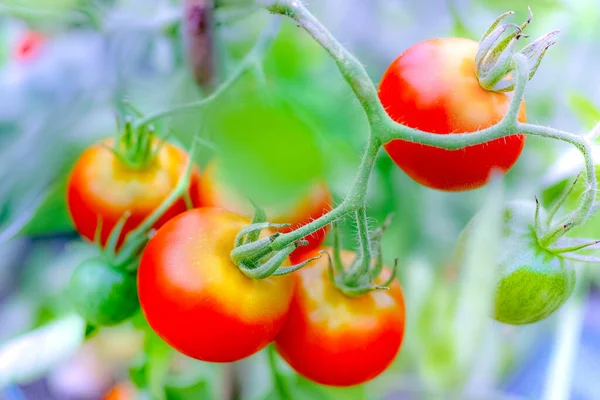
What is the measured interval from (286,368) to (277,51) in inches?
14.8

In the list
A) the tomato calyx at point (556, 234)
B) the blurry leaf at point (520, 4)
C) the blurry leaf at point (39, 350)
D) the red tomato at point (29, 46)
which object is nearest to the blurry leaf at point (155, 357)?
the blurry leaf at point (39, 350)

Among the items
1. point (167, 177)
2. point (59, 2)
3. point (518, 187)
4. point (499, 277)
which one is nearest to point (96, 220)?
point (167, 177)

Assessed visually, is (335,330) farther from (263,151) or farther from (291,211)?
(263,151)

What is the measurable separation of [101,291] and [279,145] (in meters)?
0.31

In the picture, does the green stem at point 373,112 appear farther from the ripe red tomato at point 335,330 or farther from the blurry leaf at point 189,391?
the blurry leaf at point 189,391

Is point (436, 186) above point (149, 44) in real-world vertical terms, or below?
above

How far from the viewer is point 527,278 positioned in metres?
0.46

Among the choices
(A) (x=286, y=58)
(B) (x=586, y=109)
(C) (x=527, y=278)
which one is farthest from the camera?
(A) (x=286, y=58)

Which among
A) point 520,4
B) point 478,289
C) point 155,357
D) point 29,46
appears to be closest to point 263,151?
point 478,289

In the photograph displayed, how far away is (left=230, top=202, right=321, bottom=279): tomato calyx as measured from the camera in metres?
0.41

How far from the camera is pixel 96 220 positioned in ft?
1.71

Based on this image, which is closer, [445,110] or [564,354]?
[445,110]

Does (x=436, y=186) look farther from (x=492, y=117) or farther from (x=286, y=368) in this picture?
(x=286, y=368)

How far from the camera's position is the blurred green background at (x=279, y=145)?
33cm
